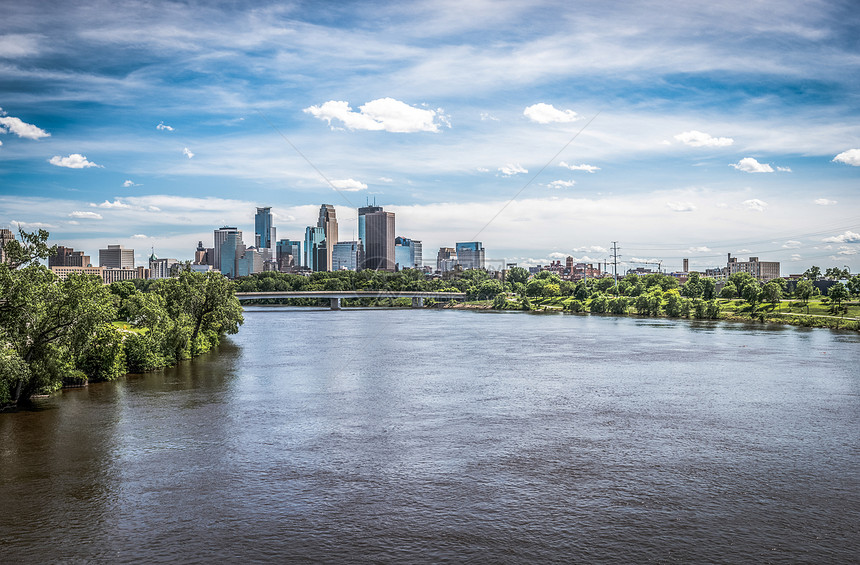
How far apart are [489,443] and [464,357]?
32099 mm

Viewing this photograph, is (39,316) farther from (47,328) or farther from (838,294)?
(838,294)

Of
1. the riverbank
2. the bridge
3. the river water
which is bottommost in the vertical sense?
the river water

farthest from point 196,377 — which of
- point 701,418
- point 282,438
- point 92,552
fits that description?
point 701,418

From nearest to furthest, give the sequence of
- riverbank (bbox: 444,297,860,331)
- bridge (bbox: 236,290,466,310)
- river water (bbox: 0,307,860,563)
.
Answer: river water (bbox: 0,307,860,563), riverbank (bbox: 444,297,860,331), bridge (bbox: 236,290,466,310)

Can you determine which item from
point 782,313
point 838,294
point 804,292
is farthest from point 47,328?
point 804,292

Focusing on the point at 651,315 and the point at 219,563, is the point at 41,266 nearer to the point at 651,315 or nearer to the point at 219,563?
the point at 219,563

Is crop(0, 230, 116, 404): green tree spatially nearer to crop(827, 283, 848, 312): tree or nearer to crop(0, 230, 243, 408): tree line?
crop(0, 230, 243, 408): tree line

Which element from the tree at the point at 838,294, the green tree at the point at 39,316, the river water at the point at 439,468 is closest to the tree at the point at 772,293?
the tree at the point at 838,294

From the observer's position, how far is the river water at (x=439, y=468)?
2016 cm

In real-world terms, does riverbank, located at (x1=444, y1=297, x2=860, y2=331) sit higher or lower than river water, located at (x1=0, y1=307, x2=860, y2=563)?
higher

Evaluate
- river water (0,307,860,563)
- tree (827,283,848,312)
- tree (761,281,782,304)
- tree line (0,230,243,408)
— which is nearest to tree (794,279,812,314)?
tree (761,281,782,304)

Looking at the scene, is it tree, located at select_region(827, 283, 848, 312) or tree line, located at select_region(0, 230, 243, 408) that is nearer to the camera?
tree line, located at select_region(0, 230, 243, 408)

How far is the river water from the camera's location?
2016 cm

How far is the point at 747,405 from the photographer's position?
128 ft
